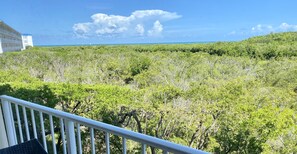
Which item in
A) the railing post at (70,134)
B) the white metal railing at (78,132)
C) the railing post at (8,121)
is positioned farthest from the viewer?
the railing post at (8,121)

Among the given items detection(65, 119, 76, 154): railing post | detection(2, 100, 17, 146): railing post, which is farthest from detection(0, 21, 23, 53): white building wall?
detection(65, 119, 76, 154): railing post

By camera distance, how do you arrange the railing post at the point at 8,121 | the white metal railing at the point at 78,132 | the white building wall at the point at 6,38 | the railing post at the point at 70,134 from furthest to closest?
1. the white building wall at the point at 6,38
2. the railing post at the point at 8,121
3. the railing post at the point at 70,134
4. the white metal railing at the point at 78,132

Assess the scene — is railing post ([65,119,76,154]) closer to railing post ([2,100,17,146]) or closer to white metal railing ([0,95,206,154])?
white metal railing ([0,95,206,154])

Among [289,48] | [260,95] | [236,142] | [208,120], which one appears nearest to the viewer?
[236,142]

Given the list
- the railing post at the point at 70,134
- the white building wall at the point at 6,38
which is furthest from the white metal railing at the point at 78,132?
the white building wall at the point at 6,38

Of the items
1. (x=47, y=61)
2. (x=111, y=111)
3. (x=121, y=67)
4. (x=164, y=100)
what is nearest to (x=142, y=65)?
(x=121, y=67)

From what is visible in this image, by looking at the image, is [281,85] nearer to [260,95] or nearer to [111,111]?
[260,95]

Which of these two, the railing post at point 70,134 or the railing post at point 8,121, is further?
the railing post at point 8,121

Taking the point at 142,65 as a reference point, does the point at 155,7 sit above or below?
above

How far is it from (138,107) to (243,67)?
1253cm

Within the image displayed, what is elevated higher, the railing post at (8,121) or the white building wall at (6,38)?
the white building wall at (6,38)

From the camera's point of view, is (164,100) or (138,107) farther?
(164,100)

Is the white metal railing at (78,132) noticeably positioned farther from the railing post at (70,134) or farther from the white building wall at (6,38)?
the white building wall at (6,38)

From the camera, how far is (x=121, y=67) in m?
17.0
